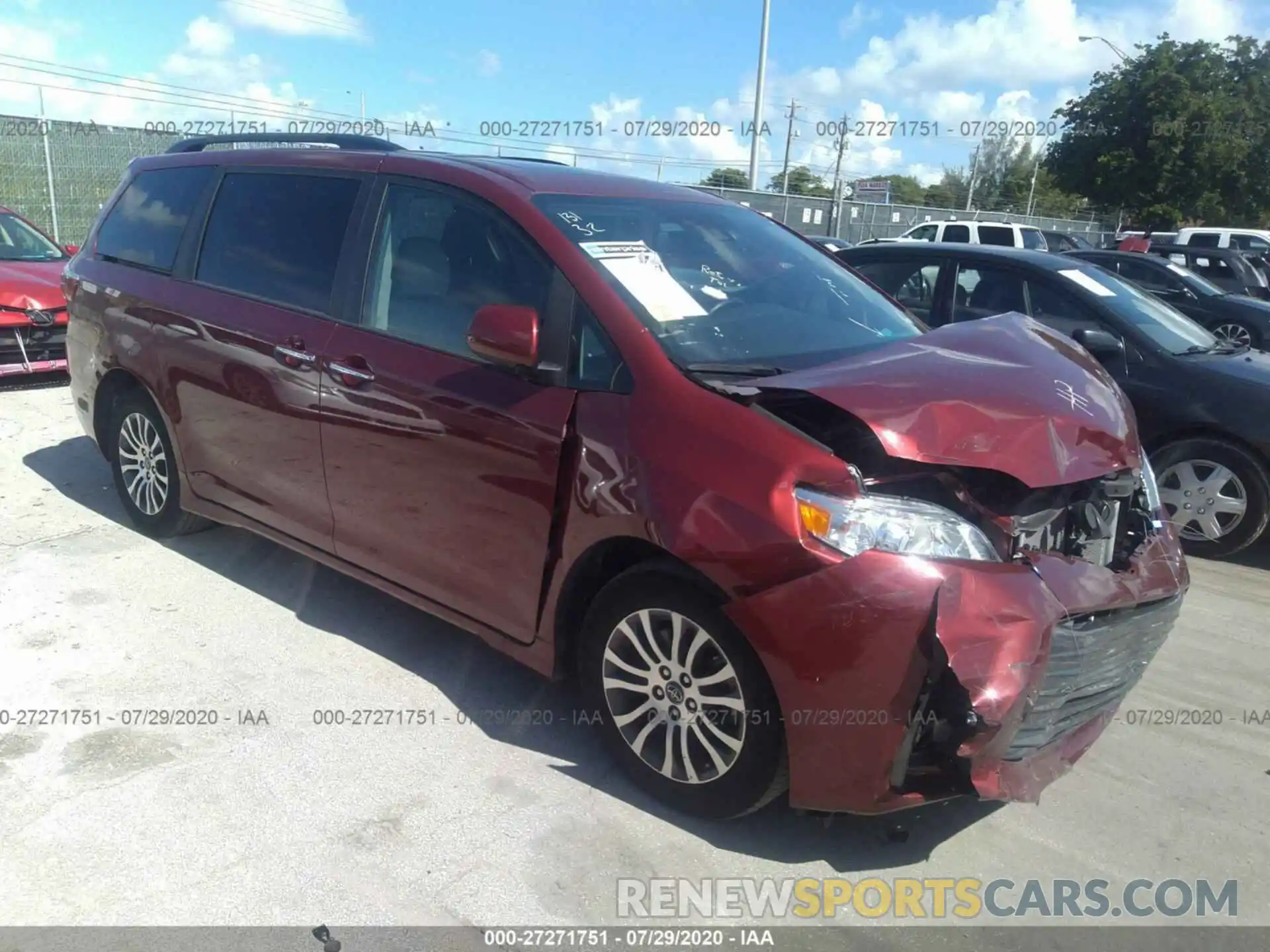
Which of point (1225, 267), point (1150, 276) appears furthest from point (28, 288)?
point (1225, 267)

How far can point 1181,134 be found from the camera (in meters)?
33.7

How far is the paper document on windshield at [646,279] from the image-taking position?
3.31 m

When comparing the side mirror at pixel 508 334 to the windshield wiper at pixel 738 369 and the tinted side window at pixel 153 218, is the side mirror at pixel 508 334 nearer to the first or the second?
the windshield wiper at pixel 738 369

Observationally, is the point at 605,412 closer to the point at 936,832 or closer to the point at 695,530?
the point at 695,530

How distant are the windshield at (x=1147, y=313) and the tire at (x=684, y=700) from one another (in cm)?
442

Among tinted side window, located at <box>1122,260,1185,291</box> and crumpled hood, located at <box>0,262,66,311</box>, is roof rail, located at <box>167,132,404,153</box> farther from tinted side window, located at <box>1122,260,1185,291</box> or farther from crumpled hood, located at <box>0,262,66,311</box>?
tinted side window, located at <box>1122,260,1185,291</box>

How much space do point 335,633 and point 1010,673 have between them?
2848 millimetres

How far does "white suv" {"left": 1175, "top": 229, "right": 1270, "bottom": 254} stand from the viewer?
2264 cm

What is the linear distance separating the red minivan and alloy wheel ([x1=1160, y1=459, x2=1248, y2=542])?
2.49m

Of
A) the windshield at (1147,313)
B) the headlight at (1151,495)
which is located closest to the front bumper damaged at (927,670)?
the headlight at (1151,495)

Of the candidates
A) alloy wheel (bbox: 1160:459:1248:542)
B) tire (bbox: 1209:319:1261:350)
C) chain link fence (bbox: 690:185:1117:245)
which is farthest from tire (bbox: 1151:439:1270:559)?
chain link fence (bbox: 690:185:1117:245)

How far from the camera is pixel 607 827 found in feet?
10.0

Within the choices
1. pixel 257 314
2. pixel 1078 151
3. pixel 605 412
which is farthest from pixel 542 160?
pixel 1078 151

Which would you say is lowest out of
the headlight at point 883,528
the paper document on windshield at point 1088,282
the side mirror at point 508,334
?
the headlight at point 883,528
